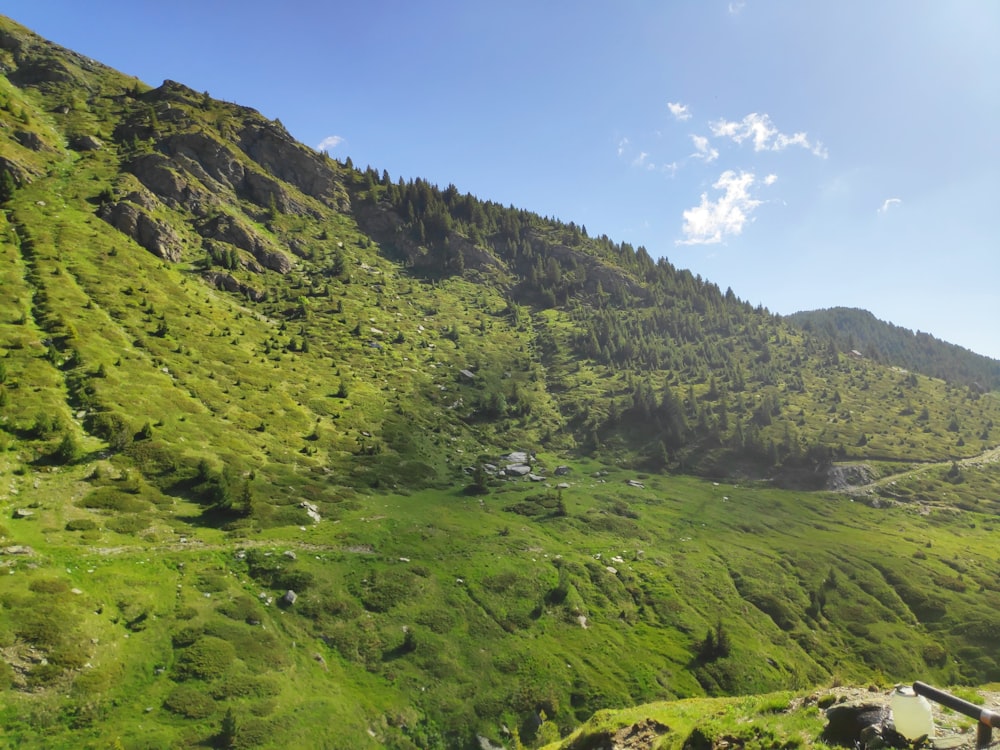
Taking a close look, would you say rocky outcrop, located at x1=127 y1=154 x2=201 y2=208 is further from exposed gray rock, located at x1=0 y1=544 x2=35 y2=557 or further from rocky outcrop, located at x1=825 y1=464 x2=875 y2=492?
rocky outcrop, located at x1=825 y1=464 x2=875 y2=492

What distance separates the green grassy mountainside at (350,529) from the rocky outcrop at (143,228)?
0.76 meters

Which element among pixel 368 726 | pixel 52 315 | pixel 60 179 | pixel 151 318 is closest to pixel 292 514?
pixel 368 726

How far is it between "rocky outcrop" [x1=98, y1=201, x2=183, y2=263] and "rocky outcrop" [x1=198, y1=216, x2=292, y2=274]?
81.3ft

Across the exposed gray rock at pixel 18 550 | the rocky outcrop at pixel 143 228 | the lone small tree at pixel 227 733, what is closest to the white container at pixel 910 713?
the lone small tree at pixel 227 733

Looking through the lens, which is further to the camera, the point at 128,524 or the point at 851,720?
the point at 128,524

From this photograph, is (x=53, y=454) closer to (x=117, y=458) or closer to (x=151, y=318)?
(x=117, y=458)

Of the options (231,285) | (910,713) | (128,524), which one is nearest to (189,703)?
(128,524)

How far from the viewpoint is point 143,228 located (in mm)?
146125

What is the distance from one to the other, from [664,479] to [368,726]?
12180cm

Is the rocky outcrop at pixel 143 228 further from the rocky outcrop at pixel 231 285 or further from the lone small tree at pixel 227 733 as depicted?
the lone small tree at pixel 227 733

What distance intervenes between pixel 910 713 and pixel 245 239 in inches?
8491

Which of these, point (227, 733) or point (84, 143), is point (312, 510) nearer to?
point (227, 733)

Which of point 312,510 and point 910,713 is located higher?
point 910,713

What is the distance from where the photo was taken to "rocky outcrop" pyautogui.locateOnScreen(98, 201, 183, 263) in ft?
463
